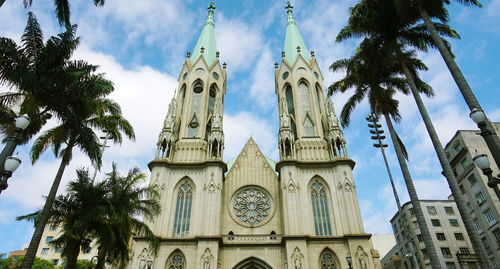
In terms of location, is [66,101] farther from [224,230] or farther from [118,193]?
[224,230]

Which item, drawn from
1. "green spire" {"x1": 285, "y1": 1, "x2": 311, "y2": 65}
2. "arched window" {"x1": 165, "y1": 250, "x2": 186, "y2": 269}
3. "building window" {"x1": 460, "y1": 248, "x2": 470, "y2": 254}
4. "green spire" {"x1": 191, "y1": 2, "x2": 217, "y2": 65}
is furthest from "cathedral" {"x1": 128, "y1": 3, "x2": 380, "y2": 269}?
"building window" {"x1": 460, "y1": 248, "x2": 470, "y2": 254}

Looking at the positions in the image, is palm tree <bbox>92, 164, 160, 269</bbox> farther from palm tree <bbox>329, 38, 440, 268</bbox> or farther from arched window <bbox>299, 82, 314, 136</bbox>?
arched window <bbox>299, 82, 314, 136</bbox>

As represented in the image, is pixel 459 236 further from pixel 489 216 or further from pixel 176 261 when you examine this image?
pixel 176 261

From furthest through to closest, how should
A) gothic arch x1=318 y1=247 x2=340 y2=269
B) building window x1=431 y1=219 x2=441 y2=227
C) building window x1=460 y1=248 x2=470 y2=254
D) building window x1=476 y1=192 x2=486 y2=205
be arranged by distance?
building window x1=431 y1=219 x2=441 y2=227 → building window x1=460 y1=248 x2=470 y2=254 → building window x1=476 y1=192 x2=486 y2=205 → gothic arch x1=318 y1=247 x2=340 y2=269

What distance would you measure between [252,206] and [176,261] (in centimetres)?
722

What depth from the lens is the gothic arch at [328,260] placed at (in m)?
23.9

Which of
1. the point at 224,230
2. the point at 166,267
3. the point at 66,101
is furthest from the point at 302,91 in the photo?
the point at 66,101

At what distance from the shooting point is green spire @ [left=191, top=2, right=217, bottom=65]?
128 feet

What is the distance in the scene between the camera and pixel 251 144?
3209 centimetres

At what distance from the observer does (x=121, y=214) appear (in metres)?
16.5

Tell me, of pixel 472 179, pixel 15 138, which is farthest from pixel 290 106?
pixel 15 138

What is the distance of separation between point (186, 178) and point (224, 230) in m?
5.31

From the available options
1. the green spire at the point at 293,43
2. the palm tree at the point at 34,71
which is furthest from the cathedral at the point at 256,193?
the palm tree at the point at 34,71

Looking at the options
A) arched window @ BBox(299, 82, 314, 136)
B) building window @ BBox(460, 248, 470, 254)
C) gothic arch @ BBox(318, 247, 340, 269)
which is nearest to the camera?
gothic arch @ BBox(318, 247, 340, 269)
